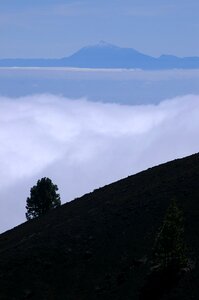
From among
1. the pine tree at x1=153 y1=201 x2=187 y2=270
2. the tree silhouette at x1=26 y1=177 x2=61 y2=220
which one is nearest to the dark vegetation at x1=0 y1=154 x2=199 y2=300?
the pine tree at x1=153 y1=201 x2=187 y2=270

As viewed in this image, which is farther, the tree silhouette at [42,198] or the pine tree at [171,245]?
the tree silhouette at [42,198]

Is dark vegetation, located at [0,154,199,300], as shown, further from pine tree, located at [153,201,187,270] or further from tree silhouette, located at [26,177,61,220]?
tree silhouette, located at [26,177,61,220]

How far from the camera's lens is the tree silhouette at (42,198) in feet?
225

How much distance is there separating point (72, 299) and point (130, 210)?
1498 centimetres

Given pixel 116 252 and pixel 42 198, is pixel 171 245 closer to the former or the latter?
pixel 116 252

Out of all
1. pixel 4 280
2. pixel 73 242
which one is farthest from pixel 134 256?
pixel 4 280

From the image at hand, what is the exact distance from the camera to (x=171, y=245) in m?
28.4

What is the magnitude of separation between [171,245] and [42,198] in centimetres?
4294

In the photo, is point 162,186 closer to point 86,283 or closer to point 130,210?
point 130,210

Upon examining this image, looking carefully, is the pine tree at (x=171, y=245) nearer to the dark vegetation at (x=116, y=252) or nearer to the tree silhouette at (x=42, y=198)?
the dark vegetation at (x=116, y=252)

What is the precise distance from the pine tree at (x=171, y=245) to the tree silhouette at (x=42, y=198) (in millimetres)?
40426

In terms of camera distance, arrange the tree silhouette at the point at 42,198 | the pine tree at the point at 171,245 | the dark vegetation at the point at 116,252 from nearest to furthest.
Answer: the pine tree at the point at 171,245 < the dark vegetation at the point at 116,252 < the tree silhouette at the point at 42,198

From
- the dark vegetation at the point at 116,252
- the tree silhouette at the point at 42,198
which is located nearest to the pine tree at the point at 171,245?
the dark vegetation at the point at 116,252

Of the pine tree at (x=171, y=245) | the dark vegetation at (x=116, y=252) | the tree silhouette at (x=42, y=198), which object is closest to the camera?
the pine tree at (x=171, y=245)
